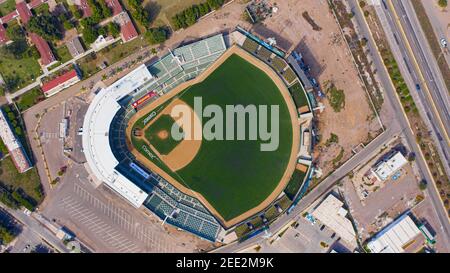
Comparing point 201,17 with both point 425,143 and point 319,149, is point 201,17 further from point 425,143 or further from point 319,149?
point 425,143

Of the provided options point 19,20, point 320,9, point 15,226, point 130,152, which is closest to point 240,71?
point 320,9

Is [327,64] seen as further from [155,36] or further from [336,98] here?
[155,36]

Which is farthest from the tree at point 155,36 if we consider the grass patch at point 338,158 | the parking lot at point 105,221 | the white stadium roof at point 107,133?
the grass patch at point 338,158

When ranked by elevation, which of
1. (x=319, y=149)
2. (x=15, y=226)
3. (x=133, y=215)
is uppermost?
(x=15, y=226)

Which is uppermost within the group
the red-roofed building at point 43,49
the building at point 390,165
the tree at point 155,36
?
the red-roofed building at point 43,49

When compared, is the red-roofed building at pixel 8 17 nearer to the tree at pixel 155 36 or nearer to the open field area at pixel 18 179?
the tree at pixel 155 36

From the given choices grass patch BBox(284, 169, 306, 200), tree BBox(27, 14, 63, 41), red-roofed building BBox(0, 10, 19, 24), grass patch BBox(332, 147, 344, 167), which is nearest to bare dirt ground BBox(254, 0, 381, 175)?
grass patch BBox(332, 147, 344, 167)

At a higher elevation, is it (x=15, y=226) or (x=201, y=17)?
(x=201, y=17)

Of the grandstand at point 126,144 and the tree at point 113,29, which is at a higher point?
the tree at point 113,29
